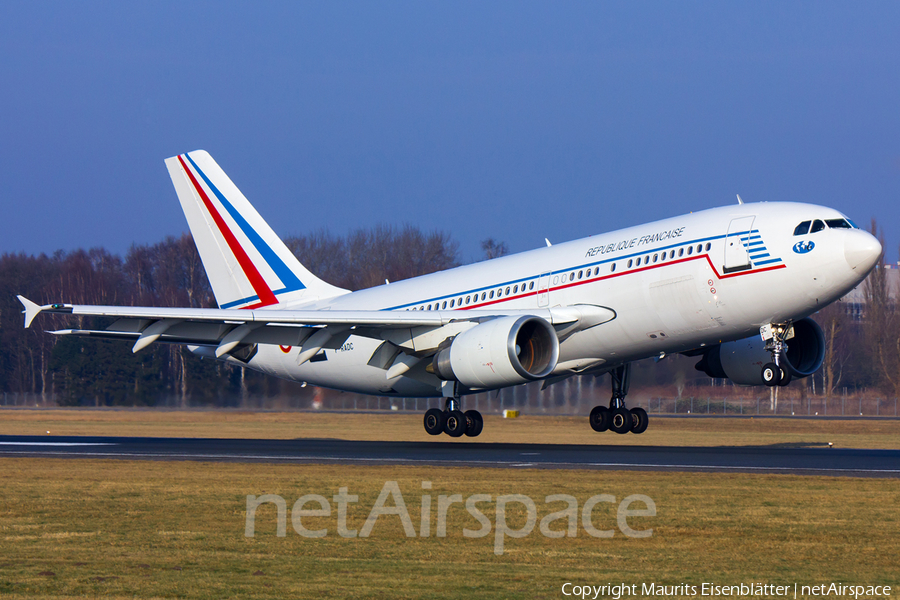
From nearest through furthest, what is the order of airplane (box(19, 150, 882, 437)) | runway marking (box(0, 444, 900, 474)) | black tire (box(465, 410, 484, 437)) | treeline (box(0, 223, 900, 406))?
runway marking (box(0, 444, 900, 474))
airplane (box(19, 150, 882, 437))
black tire (box(465, 410, 484, 437))
treeline (box(0, 223, 900, 406))

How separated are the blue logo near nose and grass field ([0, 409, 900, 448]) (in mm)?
9291

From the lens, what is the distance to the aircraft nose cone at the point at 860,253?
22.8 m

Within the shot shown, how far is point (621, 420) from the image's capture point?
99.5ft

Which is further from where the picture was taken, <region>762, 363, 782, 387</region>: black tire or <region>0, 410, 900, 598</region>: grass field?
<region>762, 363, 782, 387</region>: black tire

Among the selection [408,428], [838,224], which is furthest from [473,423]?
[408,428]

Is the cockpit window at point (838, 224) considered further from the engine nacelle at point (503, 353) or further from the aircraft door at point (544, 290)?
the aircraft door at point (544, 290)

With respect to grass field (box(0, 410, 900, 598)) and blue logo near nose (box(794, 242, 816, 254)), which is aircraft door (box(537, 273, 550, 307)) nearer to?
blue logo near nose (box(794, 242, 816, 254))

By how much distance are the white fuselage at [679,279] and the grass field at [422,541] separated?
7.17 meters

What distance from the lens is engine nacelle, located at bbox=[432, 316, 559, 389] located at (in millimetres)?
24344

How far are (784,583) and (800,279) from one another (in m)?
14.6

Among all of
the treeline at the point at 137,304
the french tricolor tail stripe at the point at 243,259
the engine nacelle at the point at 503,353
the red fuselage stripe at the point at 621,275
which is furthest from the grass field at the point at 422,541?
the treeline at the point at 137,304

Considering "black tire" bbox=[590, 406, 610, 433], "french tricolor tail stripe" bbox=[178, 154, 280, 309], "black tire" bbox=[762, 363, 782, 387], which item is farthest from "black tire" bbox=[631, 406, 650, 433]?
"french tricolor tail stripe" bbox=[178, 154, 280, 309]

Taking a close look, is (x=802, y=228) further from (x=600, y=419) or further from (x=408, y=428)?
(x=408, y=428)

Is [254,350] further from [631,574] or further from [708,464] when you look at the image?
[631,574]
